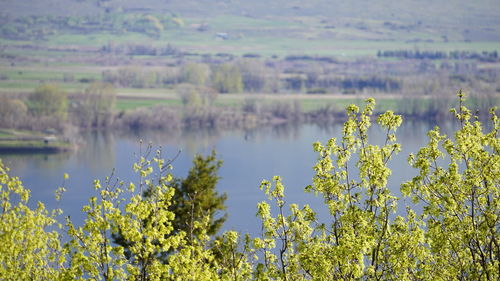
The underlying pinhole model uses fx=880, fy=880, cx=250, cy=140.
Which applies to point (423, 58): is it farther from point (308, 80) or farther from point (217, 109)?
point (217, 109)

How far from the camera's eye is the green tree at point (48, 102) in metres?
65.4

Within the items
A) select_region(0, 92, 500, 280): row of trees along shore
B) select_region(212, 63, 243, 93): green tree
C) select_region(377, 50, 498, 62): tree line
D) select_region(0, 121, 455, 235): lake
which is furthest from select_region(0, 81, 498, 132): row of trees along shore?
select_region(0, 92, 500, 280): row of trees along shore

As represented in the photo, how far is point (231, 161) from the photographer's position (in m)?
43.5

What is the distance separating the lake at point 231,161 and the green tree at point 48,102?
7503 millimetres

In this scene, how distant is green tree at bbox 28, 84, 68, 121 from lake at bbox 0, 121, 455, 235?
295 inches

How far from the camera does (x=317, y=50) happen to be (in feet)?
418

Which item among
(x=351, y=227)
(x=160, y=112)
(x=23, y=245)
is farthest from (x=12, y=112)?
(x=351, y=227)

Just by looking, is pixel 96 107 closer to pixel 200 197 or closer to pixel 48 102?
pixel 48 102

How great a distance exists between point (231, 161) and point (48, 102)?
28.1 metres

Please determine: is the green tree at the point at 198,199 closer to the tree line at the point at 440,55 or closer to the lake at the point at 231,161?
the lake at the point at 231,161

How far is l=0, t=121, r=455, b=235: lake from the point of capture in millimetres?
31875

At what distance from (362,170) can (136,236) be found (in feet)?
6.02

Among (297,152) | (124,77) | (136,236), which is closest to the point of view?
(136,236)

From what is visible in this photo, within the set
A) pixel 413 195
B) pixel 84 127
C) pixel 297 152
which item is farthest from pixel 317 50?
pixel 413 195
